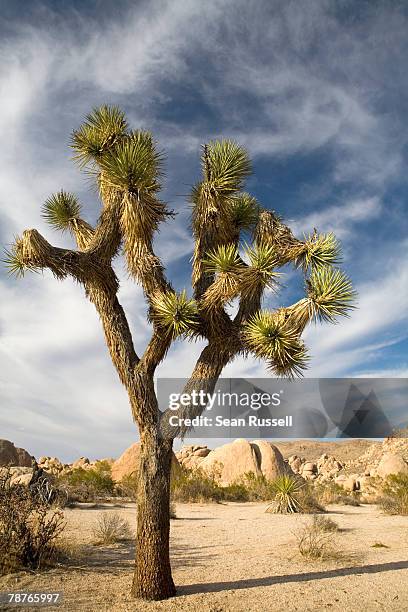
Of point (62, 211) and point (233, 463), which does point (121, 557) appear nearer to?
point (62, 211)

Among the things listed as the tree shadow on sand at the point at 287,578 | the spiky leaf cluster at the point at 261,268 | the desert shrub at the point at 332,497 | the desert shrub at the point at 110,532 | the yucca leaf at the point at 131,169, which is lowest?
the tree shadow on sand at the point at 287,578

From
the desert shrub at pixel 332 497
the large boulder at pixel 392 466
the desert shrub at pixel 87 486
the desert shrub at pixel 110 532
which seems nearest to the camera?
the desert shrub at pixel 110 532

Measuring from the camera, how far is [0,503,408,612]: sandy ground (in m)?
6.48

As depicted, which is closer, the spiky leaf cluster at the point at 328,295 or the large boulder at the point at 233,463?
the spiky leaf cluster at the point at 328,295

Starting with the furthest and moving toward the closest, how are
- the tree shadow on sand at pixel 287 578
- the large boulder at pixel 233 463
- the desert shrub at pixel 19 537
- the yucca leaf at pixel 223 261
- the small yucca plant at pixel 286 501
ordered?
the large boulder at pixel 233 463
the small yucca plant at pixel 286 501
the desert shrub at pixel 19 537
the yucca leaf at pixel 223 261
the tree shadow on sand at pixel 287 578

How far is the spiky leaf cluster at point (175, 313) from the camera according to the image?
6762 mm

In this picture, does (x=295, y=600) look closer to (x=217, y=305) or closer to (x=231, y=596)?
(x=231, y=596)

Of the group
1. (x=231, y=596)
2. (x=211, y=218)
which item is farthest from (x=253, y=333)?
(x=231, y=596)

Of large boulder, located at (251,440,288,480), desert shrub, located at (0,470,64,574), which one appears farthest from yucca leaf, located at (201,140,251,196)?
large boulder, located at (251,440,288,480)

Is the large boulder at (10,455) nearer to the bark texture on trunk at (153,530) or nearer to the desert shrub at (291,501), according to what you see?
the desert shrub at (291,501)

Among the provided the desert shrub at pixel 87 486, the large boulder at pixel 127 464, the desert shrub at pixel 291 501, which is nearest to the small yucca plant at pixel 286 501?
the desert shrub at pixel 291 501

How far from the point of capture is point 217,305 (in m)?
7.20

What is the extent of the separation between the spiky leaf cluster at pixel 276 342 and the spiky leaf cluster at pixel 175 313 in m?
0.80

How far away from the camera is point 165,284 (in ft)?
24.4
